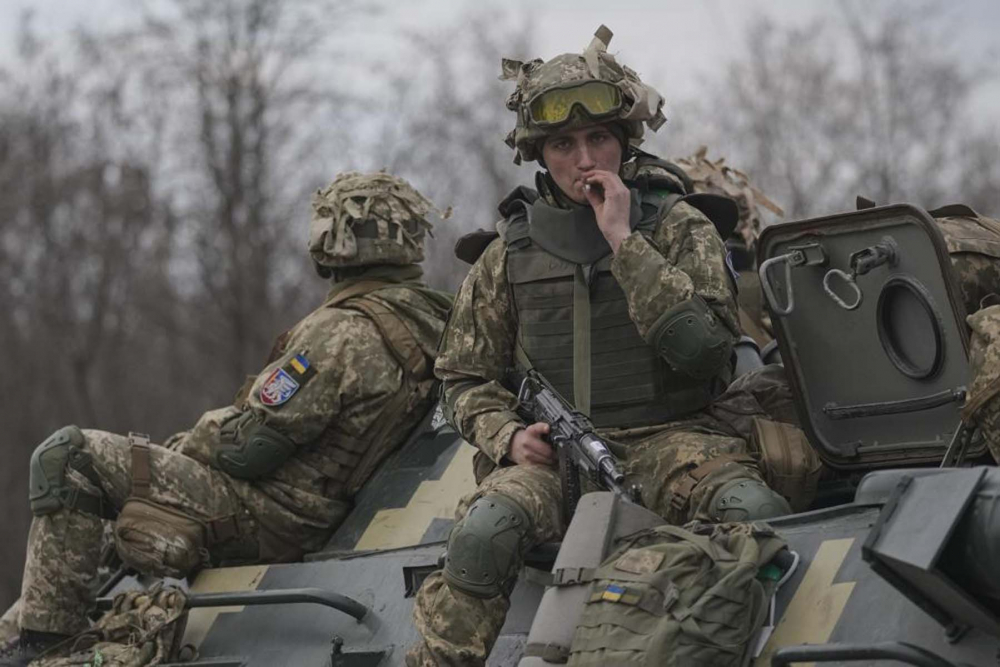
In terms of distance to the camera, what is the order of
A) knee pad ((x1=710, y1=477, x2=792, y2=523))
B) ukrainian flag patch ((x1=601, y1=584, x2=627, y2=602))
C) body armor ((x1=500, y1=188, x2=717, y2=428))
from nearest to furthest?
ukrainian flag patch ((x1=601, y1=584, x2=627, y2=602))
knee pad ((x1=710, y1=477, x2=792, y2=523))
body armor ((x1=500, y1=188, x2=717, y2=428))

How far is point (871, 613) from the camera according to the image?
4.93 m

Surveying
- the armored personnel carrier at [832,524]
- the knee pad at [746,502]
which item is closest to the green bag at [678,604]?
the armored personnel carrier at [832,524]

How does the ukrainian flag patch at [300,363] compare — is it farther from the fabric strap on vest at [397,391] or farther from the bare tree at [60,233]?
the bare tree at [60,233]

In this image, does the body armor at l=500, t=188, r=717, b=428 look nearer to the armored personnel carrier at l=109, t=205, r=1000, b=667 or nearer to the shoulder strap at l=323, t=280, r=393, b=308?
the armored personnel carrier at l=109, t=205, r=1000, b=667

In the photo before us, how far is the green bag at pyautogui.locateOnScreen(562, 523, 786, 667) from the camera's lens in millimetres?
4805

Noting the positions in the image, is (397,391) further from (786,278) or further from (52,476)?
(786,278)

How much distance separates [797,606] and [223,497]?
2965 mm

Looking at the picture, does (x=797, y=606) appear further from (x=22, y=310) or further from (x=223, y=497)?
(x=22, y=310)

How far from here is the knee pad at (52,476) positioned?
24.2 feet

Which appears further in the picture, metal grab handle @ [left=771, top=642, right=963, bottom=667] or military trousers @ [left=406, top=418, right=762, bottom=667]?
military trousers @ [left=406, top=418, right=762, bottom=667]

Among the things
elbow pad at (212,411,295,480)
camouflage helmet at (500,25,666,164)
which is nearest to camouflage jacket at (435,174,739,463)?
camouflage helmet at (500,25,666,164)

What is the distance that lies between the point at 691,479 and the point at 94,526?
2567 millimetres

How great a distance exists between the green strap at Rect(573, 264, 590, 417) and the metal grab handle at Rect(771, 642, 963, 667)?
166cm

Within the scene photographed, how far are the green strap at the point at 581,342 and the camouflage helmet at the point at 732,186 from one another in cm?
312
